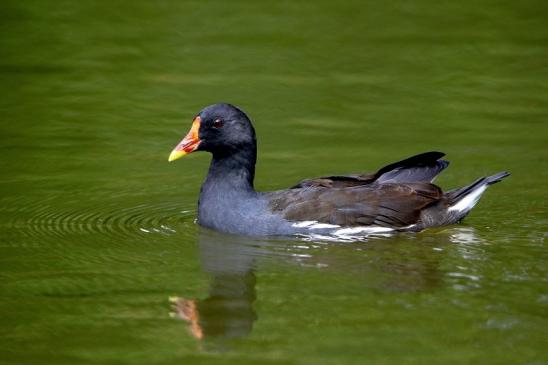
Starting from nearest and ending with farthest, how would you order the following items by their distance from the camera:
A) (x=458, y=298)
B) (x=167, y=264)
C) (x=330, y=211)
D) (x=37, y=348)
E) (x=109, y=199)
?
1. (x=37, y=348)
2. (x=458, y=298)
3. (x=167, y=264)
4. (x=330, y=211)
5. (x=109, y=199)

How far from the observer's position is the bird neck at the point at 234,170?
27.9 ft

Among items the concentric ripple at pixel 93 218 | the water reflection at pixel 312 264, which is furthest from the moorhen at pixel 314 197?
the concentric ripple at pixel 93 218

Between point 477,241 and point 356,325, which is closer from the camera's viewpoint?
point 356,325

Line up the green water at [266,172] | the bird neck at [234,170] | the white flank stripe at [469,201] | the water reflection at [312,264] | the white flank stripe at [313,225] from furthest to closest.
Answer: the bird neck at [234,170] → the white flank stripe at [469,201] → the white flank stripe at [313,225] → the water reflection at [312,264] → the green water at [266,172]

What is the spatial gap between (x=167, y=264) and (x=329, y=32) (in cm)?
621

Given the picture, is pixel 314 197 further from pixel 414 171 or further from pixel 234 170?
pixel 414 171

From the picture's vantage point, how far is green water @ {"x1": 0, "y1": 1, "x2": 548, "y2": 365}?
20.8 ft

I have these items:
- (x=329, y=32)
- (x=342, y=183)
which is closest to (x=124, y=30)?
(x=329, y=32)

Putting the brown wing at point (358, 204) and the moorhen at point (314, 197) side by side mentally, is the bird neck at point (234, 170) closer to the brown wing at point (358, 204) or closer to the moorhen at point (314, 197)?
the moorhen at point (314, 197)

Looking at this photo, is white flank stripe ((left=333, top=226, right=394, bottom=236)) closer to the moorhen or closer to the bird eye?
the moorhen

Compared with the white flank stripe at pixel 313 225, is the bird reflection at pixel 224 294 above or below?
below

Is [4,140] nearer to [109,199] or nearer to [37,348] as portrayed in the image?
[109,199]

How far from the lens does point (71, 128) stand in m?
10.8

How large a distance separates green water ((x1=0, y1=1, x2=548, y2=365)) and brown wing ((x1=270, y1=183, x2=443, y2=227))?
0.20 metres
